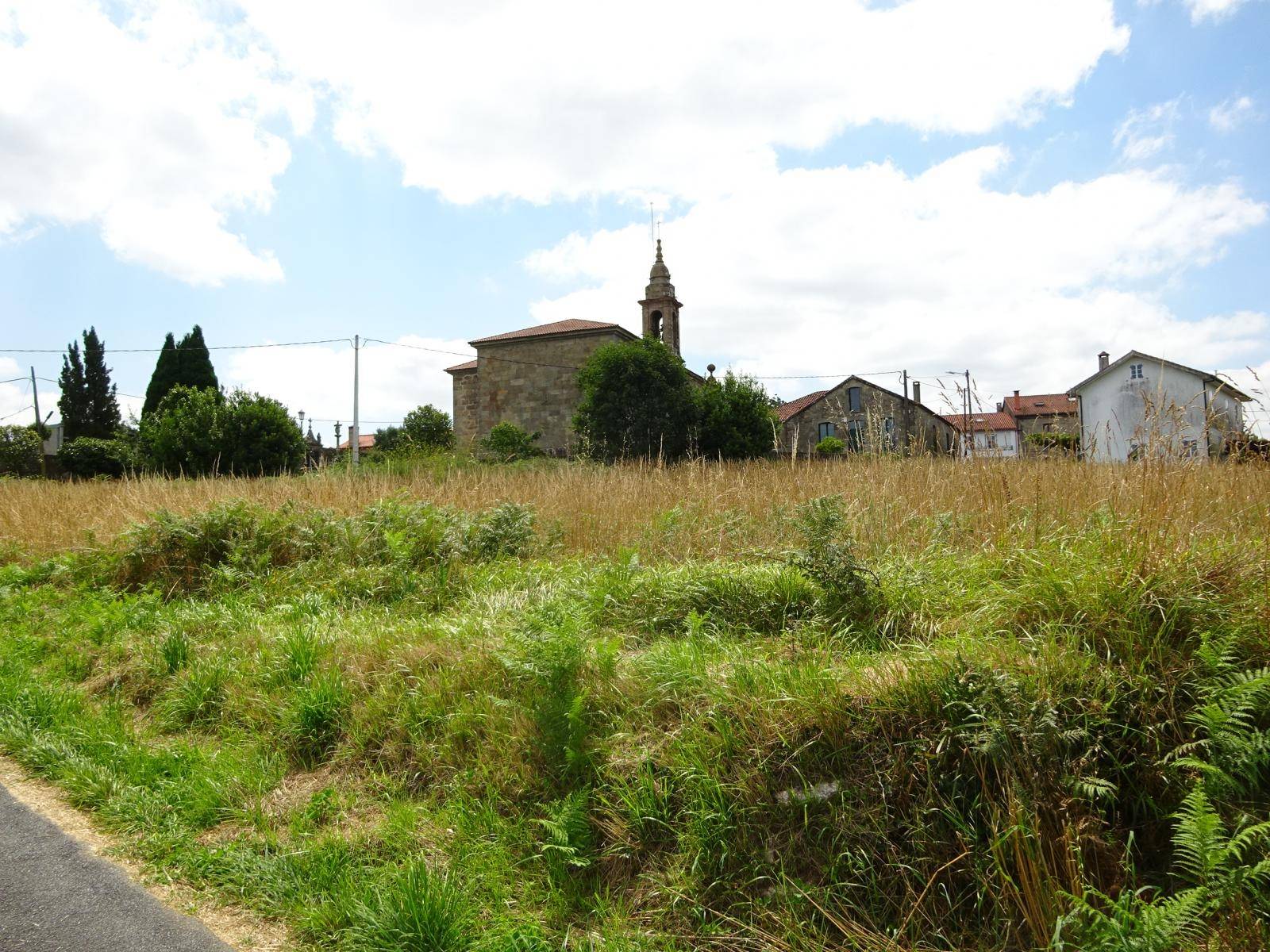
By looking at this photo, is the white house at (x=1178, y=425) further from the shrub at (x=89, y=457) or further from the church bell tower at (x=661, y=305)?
the shrub at (x=89, y=457)

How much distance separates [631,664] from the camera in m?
3.67

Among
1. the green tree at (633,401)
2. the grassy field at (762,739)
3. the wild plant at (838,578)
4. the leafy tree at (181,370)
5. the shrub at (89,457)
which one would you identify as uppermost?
the leafy tree at (181,370)

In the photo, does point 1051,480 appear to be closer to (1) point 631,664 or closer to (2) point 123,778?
(1) point 631,664

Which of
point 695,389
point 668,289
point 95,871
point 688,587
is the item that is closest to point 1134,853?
point 688,587

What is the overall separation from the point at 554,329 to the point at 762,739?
3728cm

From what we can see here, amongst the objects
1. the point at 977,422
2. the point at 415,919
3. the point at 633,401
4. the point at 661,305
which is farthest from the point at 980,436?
the point at 661,305

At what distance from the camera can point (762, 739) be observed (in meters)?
2.90

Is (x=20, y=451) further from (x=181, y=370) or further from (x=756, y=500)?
(x=756, y=500)

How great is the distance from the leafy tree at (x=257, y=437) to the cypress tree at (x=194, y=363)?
22.5 meters

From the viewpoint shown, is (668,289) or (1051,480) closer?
(1051,480)

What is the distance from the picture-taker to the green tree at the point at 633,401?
26656 mm

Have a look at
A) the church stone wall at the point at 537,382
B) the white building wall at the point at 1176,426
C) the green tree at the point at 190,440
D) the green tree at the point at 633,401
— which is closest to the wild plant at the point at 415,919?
the white building wall at the point at 1176,426

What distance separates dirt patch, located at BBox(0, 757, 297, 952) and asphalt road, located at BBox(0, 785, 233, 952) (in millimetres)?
38

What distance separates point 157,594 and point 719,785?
6.26 m
